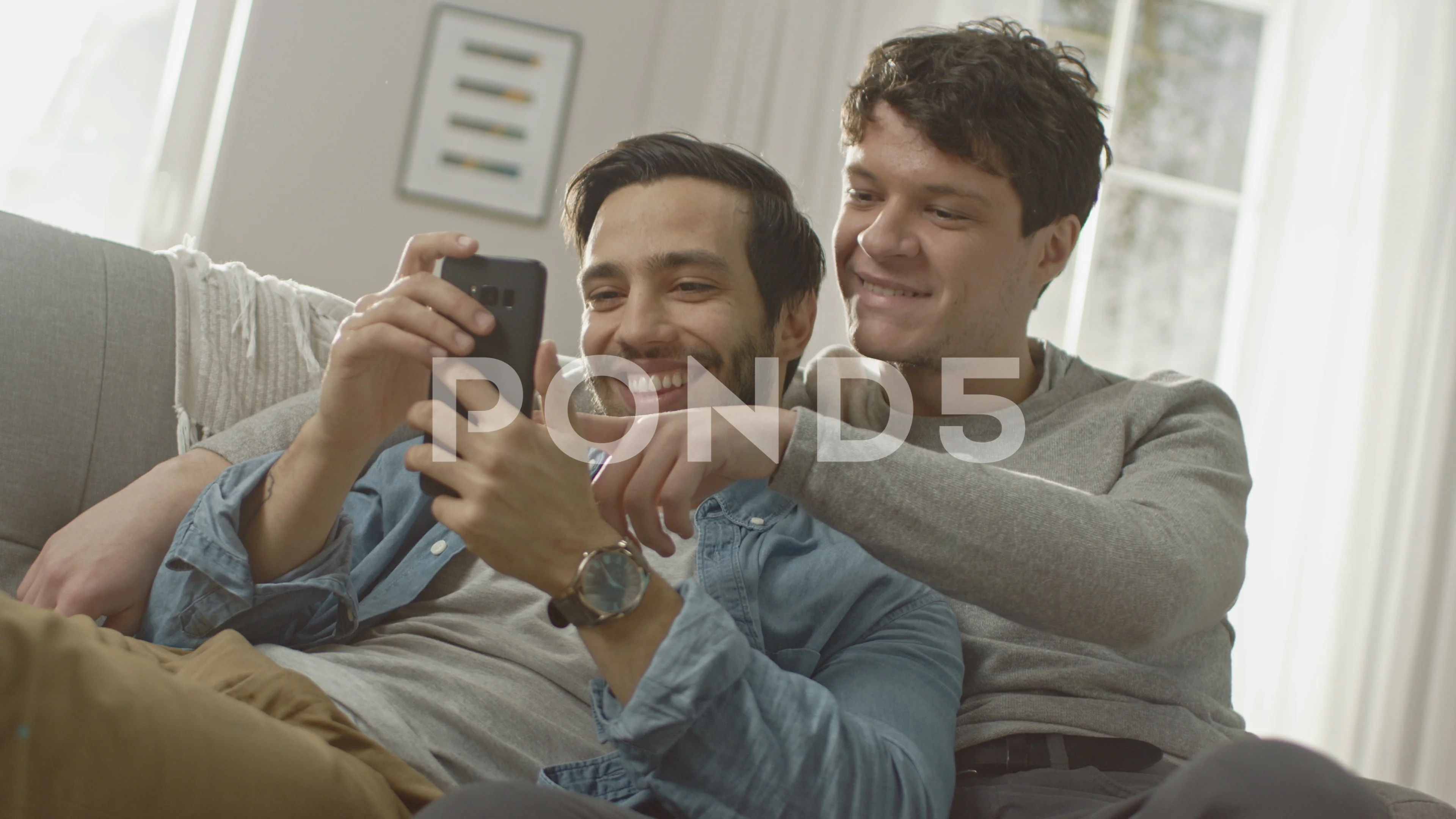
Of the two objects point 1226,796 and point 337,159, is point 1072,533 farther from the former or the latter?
point 337,159

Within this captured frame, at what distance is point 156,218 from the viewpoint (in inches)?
105

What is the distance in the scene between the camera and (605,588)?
0.78m

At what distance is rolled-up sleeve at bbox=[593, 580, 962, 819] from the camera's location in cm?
77

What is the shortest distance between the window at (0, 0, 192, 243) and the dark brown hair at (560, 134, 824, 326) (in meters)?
1.74

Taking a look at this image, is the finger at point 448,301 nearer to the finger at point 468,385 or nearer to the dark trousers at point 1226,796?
the finger at point 468,385

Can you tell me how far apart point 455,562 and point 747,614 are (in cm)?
32

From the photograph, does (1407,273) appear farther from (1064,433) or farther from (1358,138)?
(1064,433)

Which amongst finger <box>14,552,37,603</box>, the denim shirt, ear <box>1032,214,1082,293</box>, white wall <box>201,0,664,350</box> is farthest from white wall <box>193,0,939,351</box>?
finger <box>14,552,37,603</box>

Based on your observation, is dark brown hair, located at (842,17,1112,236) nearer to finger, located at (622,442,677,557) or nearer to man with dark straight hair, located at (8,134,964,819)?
man with dark straight hair, located at (8,134,964,819)

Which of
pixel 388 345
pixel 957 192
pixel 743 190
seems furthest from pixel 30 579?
pixel 957 192

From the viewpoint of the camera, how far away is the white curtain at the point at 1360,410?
2.79 metres

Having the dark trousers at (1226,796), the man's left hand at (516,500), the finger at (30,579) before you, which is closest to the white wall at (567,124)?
the finger at (30,579)

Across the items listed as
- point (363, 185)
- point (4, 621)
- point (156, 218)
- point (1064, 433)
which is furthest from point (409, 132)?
point (4, 621)

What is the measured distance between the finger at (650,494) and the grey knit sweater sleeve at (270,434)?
474mm
